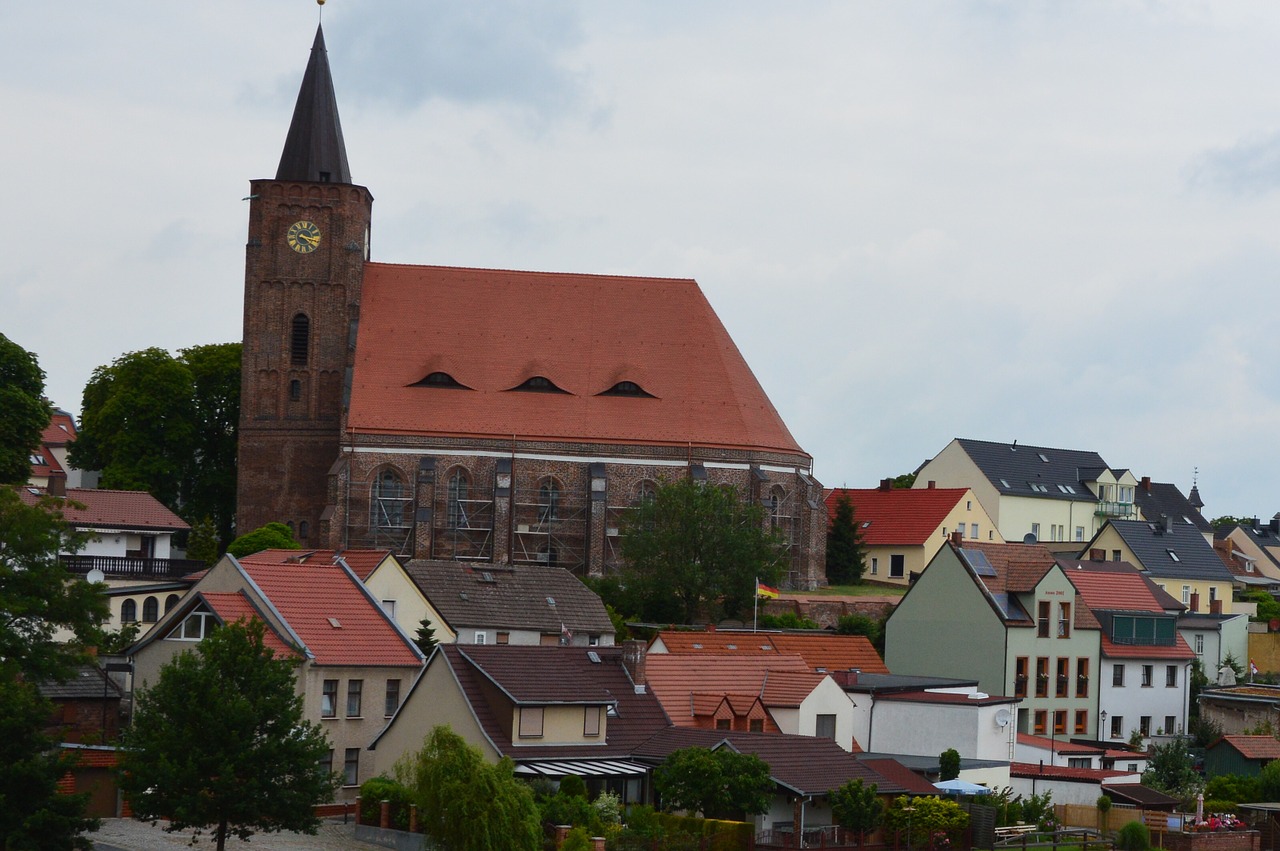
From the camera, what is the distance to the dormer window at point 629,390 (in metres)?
80.3

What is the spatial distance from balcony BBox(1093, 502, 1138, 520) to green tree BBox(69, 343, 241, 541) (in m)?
44.8

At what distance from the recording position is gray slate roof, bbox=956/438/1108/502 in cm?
9894

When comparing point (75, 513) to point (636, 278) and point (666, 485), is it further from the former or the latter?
point (636, 278)

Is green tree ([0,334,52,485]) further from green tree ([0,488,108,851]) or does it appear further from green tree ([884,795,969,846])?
green tree ([884,795,969,846])

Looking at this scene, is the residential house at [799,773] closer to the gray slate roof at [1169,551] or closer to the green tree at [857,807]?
Result: the green tree at [857,807]

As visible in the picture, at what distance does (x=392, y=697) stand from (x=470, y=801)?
9804 millimetres

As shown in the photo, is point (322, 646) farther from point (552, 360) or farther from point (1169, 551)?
point (1169, 551)

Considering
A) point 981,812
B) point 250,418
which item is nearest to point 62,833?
point 981,812

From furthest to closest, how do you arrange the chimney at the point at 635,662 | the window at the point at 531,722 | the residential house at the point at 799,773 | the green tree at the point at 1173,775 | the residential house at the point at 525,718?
the green tree at the point at 1173,775
the chimney at the point at 635,662
the window at the point at 531,722
the residential house at the point at 525,718
the residential house at the point at 799,773

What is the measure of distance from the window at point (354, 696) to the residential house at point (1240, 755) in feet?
75.9

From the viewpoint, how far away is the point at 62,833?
33719 mm

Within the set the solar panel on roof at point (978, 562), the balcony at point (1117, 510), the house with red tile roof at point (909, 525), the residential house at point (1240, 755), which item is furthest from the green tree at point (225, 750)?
the balcony at point (1117, 510)

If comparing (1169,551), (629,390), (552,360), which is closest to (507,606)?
(629,390)

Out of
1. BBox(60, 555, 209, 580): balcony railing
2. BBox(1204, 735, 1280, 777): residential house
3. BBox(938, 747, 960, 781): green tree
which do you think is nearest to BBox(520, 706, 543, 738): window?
BBox(938, 747, 960, 781): green tree
